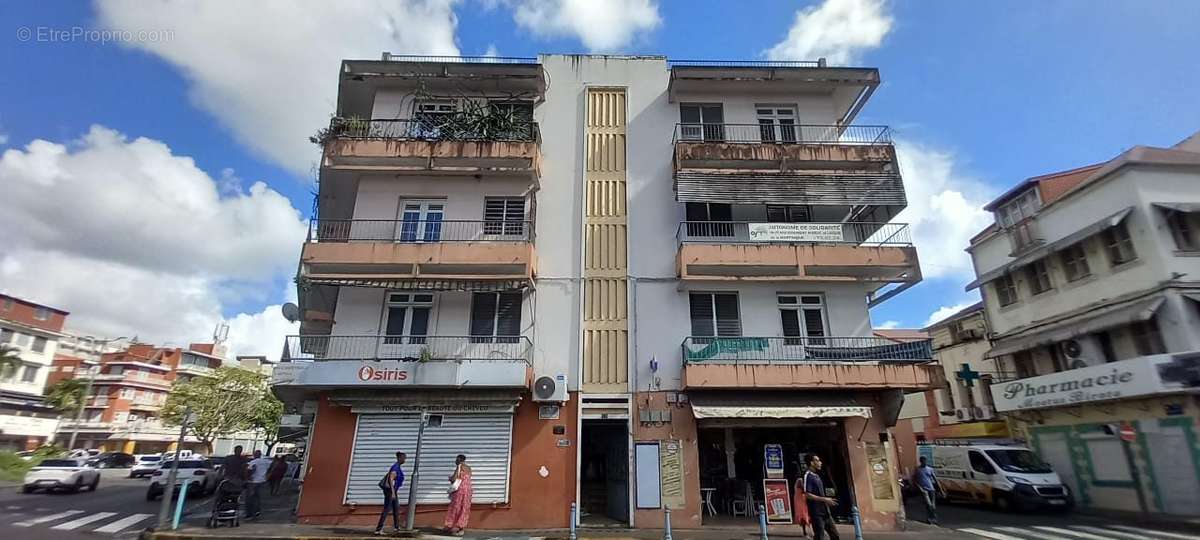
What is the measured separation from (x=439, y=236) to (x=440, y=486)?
6989 mm

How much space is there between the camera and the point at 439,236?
51.0ft

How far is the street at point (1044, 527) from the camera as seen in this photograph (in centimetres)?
1188

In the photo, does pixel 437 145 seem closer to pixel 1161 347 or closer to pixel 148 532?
pixel 148 532

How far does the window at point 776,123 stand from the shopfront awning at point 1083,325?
11.6m

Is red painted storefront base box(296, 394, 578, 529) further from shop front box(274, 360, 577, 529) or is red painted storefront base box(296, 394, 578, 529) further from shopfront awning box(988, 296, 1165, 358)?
shopfront awning box(988, 296, 1165, 358)

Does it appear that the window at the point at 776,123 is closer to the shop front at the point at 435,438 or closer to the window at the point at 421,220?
the window at the point at 421,220

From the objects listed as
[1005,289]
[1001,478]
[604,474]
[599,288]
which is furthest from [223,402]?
[1005,289]

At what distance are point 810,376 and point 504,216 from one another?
9.76 m

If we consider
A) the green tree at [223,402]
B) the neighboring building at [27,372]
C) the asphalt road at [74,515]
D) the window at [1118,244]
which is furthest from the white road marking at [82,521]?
the neighboring building at [27,372]

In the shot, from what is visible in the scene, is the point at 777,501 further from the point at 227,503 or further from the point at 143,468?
the point at 143,468

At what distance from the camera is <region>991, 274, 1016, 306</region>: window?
2199cm

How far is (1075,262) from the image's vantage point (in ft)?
62.3

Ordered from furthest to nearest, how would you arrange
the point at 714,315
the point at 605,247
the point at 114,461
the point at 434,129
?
the point at 114,461 < the point at 434,129 < the point at 605,247 < the point at 714,315

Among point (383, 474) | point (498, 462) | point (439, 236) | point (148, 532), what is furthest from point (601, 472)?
point (148, 532)
